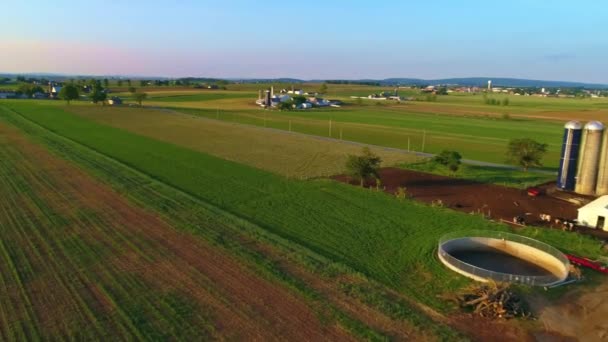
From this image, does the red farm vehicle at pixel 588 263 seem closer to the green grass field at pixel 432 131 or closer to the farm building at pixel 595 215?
the farm building at pixel 595 215

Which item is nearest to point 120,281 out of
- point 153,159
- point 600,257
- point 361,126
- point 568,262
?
point 568,262

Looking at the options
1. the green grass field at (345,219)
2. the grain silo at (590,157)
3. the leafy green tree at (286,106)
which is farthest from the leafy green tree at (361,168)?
the leafy green tree at (286,106)

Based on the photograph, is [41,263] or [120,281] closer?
[120,281]

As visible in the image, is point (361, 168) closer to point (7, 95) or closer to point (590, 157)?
point (590, 157)

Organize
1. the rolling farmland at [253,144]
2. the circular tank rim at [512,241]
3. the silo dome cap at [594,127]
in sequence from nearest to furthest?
the circular tank rim at [512,241], the silo dome cap at [594,127], the rolling farmland at [253,144]

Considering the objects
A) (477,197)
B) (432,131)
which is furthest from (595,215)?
(432,131)

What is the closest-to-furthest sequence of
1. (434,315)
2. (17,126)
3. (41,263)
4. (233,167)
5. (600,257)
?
(434,315), (41,263), (600,257), (233,167), (17,126)

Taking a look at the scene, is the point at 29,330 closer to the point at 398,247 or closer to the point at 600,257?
the point at 398,247
